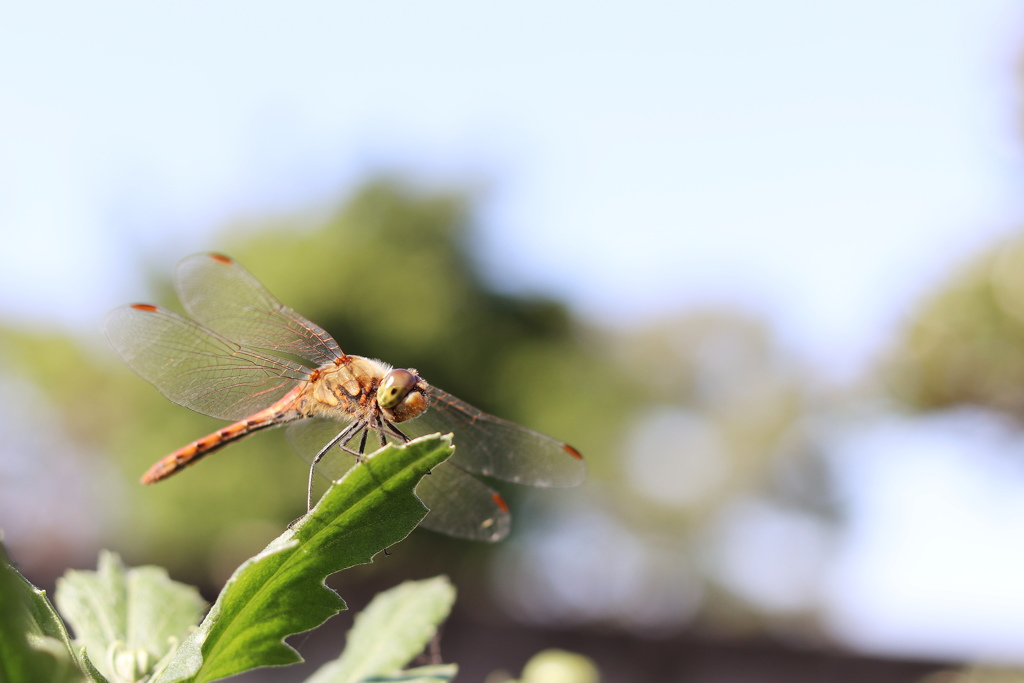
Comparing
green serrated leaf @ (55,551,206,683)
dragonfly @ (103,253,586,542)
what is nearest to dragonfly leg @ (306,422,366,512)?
dragonfly @ (103,253,586,542)

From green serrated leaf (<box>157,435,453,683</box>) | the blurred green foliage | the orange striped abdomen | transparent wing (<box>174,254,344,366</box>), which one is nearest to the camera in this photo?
green serrated leaf (<box>157,435,453,683</box>)

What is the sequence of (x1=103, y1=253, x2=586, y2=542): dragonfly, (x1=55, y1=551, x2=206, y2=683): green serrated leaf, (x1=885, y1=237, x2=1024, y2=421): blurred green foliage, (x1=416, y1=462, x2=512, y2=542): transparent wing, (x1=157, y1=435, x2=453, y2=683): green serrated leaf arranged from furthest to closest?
(x1=885, y1=237, x2=1024, y2=421): blurred green foliage, (x1=416, y1=462, x2=512, y2=542): transparent wing, (x1=103, y1=253, x2=586, y2=542): dragonfly, (x1=55, y1=551, x2=206, y2=683): green serrated leaf, (x1=157, y1=435, x2=453, y2=683): green serrated leaf

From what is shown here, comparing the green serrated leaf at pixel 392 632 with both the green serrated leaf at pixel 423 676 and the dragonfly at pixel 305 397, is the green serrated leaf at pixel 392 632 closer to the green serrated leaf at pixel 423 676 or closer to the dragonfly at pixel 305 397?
the green serrated leaf at pixel 423 676

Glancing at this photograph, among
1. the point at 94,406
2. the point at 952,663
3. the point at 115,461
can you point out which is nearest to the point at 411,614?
the point at 952,663

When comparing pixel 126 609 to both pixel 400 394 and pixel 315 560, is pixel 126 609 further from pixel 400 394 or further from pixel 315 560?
pixel 400 394

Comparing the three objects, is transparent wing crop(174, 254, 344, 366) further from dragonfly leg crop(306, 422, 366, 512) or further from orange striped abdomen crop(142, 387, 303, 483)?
dragonfly leg crop(306, 422, 366, 512)

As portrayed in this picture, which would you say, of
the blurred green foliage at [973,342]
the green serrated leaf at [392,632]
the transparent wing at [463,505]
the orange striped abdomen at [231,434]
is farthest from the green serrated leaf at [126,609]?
the blurred green foliage at [973,342]

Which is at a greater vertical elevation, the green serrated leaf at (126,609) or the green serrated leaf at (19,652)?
the green serrated leaf at (126,609)
